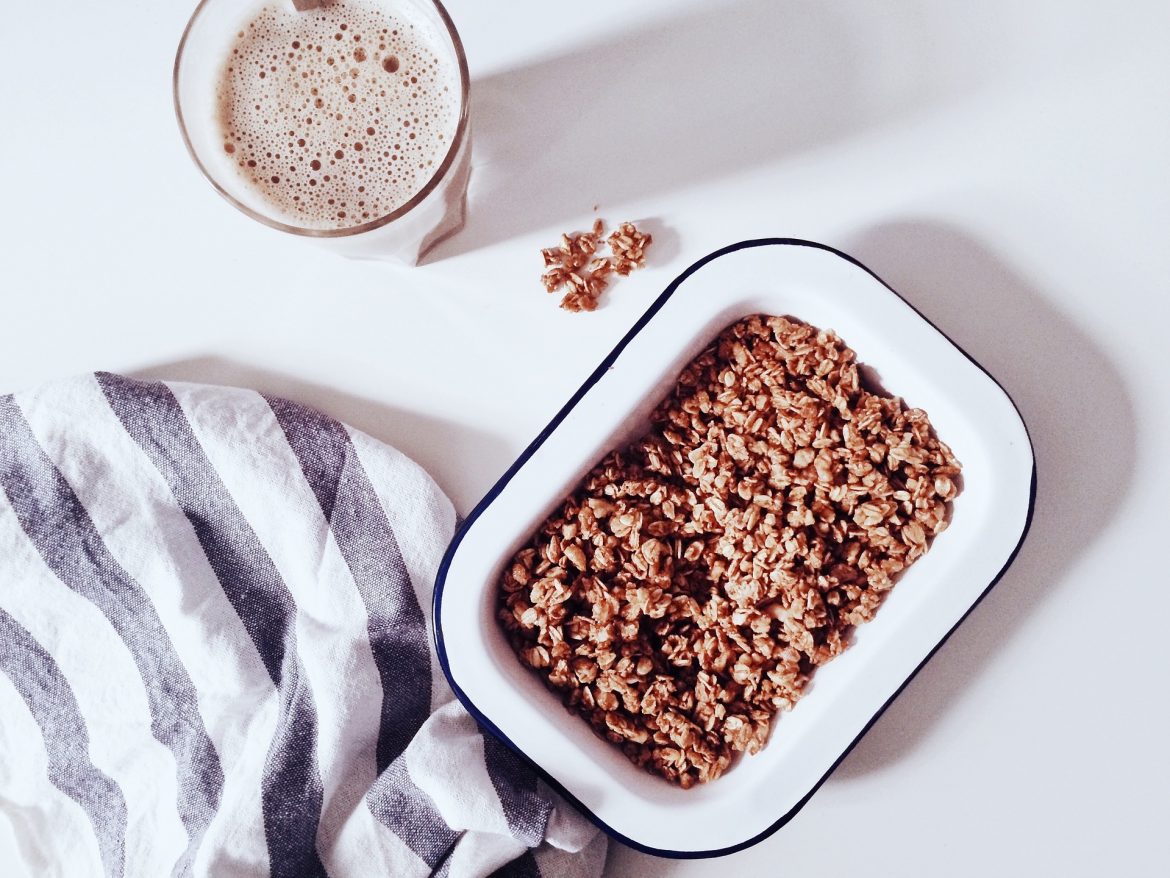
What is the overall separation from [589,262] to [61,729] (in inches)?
27.6

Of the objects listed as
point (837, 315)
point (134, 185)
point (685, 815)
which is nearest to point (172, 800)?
point (685, 815)

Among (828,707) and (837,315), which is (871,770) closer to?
(828,707)

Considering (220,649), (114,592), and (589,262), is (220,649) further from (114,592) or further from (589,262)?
(589,262)

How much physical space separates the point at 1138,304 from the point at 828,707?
0.51 m

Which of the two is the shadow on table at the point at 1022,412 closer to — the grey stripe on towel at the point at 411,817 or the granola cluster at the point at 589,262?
the granola cluster at the point at 589,262

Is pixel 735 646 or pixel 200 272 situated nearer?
pixel 735 646

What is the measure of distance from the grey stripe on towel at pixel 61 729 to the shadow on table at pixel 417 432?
0.33m

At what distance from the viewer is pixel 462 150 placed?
771mm

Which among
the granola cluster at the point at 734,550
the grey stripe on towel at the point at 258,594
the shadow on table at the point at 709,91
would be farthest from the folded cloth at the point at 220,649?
the shadow on table at the point at 709,91

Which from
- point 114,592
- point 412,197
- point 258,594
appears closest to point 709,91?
point 412,197

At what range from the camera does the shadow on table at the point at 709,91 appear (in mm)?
903

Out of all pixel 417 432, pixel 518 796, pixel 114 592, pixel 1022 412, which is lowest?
pixel 114 592

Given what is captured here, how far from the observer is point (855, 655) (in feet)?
2.61

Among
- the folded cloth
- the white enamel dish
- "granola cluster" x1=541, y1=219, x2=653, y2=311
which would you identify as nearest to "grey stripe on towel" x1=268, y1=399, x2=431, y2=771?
the folded cloth
